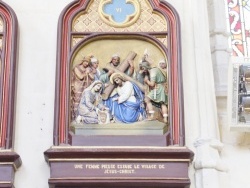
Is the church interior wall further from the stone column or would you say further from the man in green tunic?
the man in green tunic

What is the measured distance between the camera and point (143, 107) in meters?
6.67

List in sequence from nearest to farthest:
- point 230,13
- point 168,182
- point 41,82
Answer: point 168,182
point 41,82
point 230,13

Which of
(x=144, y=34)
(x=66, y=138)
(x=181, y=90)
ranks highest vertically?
(x=144, y=34)

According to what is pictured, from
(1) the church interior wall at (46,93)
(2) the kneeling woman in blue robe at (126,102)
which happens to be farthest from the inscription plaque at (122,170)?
(2) the kneeling woman in blue robe at (126,102)

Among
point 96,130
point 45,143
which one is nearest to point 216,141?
point 96,130

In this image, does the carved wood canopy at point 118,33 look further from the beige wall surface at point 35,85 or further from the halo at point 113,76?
the halo at point 113,76

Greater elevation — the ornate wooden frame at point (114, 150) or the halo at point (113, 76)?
the halo at point (113, 76)

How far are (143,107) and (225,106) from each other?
82 cm

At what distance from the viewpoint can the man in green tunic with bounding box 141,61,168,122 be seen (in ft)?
21.8

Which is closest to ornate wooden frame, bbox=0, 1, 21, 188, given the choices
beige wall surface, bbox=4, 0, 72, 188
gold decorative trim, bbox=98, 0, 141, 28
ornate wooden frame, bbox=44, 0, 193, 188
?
beige wall surface, bbox=4, 0, 72, 188

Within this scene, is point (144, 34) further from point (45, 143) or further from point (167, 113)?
point (45, 143)

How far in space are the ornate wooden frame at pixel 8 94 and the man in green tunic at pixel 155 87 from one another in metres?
1.21

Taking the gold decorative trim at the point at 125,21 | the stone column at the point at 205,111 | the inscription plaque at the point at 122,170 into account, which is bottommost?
the inscription plaque at the point at 122,170

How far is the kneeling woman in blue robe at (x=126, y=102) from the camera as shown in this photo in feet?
21.8
